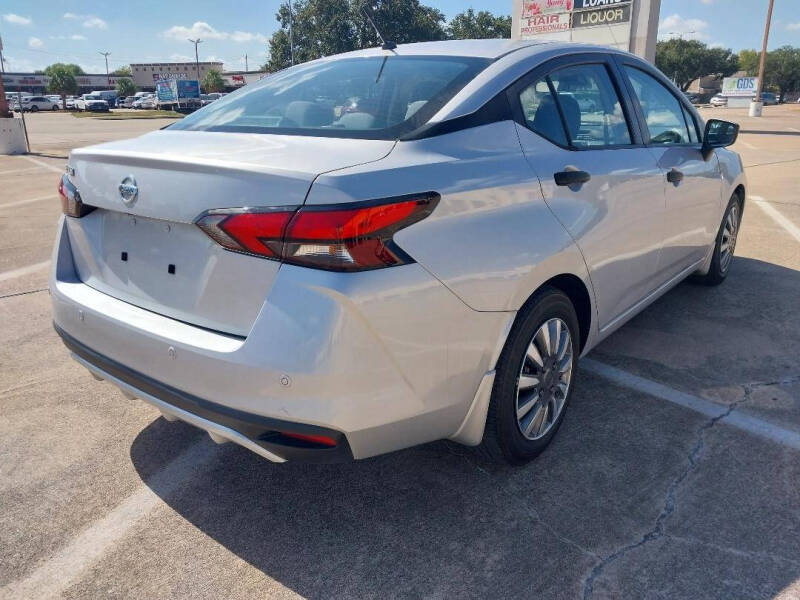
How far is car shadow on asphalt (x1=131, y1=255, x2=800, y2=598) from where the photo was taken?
7.17 feet

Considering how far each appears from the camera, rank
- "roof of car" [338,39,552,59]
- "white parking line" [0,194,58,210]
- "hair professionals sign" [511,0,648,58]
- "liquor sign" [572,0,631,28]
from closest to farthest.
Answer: "roof of car" [338,39,552,59] < "white parking line" [0,194,58,210] < "hair professionals sign" [511,0,648,58] < "liquor sign" [572,0,631,28]

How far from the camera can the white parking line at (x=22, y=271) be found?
5.61 m

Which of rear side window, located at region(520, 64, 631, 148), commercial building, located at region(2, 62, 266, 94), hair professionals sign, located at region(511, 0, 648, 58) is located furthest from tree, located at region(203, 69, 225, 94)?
rear side window, located at region(520, 64, 631, 148)

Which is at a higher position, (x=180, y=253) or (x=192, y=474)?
(x=180, y=253)

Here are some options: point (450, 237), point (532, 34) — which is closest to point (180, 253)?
point (450, 237)

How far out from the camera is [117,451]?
9.69 feet

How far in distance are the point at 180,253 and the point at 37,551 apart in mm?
1177

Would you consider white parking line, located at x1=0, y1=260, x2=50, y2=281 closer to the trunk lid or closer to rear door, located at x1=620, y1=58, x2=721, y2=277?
the trunk lid

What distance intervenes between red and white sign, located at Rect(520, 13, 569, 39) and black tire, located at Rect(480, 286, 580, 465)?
842 inches

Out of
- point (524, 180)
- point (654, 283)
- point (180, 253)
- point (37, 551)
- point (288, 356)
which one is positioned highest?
point (524, 180)

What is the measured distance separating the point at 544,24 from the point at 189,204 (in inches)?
894

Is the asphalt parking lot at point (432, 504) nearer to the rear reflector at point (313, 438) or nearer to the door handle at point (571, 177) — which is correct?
the rear reflector at point (313, 438)

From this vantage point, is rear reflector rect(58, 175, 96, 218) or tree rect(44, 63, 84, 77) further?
tree rect(44, 63, 84, 77)

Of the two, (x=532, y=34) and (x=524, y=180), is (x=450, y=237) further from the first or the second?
(x=532, y=34)
